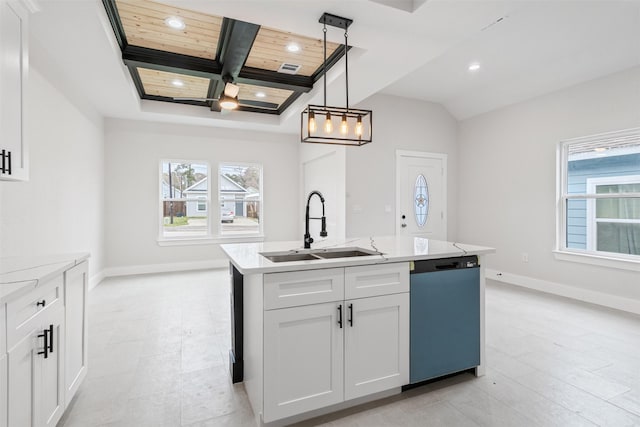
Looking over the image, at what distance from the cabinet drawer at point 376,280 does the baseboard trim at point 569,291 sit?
3.59 meters

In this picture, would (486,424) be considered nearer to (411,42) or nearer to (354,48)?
(411,42)

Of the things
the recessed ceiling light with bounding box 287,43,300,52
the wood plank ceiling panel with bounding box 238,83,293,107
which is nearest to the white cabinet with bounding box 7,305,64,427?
the recessed ceiling light with bounding box 287,43,300,52

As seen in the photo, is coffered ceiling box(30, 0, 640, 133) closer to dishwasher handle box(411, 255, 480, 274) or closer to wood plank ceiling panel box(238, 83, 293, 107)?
wood plank ceiling panel box(238, 83, 293, 107)

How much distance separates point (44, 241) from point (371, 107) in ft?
14.7

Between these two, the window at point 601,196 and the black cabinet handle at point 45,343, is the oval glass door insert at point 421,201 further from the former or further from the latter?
the black cabinet handle at point 45,343

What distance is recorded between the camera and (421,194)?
5.50 meters

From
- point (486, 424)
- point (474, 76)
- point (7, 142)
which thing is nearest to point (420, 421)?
point (486, 424)

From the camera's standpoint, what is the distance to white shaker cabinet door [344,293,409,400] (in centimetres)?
185

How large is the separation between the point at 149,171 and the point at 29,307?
4.77m

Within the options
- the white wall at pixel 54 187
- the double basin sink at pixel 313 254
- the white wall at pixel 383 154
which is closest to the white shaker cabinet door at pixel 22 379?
the double basin sink at pixel 313 254

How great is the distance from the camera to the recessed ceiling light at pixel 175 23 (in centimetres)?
286

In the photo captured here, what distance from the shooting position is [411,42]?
2877mm

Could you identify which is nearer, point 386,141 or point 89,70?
point 89,70

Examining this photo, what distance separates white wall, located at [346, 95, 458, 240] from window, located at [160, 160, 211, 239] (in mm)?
2969
